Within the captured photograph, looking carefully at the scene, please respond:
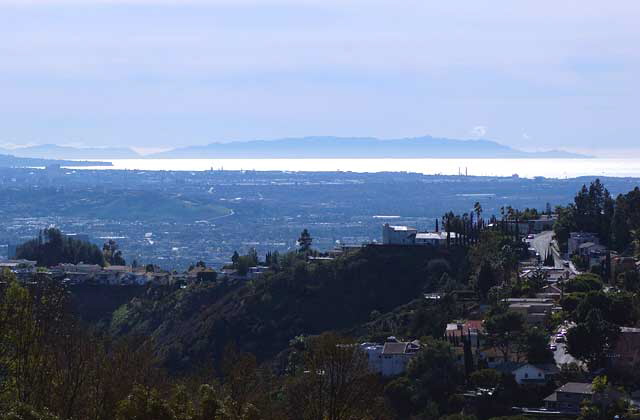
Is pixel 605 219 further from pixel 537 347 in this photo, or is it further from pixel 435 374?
pixel 435 374

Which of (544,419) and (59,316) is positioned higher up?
(59,316)

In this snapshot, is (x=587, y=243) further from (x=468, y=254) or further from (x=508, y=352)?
(x=508, y=352)

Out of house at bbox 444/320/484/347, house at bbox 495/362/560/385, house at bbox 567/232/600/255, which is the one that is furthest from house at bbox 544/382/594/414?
house at bbox 567/232/600/255

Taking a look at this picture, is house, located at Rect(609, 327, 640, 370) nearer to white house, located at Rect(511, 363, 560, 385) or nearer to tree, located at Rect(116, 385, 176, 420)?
white house, located at Rect(511, 363, 560, 385)

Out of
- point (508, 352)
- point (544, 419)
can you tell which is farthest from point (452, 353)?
point (544, 419)

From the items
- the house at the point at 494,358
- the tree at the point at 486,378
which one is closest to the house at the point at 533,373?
the tree at the point at 486,378

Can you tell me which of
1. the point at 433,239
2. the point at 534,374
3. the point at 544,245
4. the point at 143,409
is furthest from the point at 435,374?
the point at 433,239

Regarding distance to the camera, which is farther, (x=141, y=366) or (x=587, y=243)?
(x=587, y=243)

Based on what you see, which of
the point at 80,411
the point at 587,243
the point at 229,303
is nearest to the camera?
the point at 80,411
